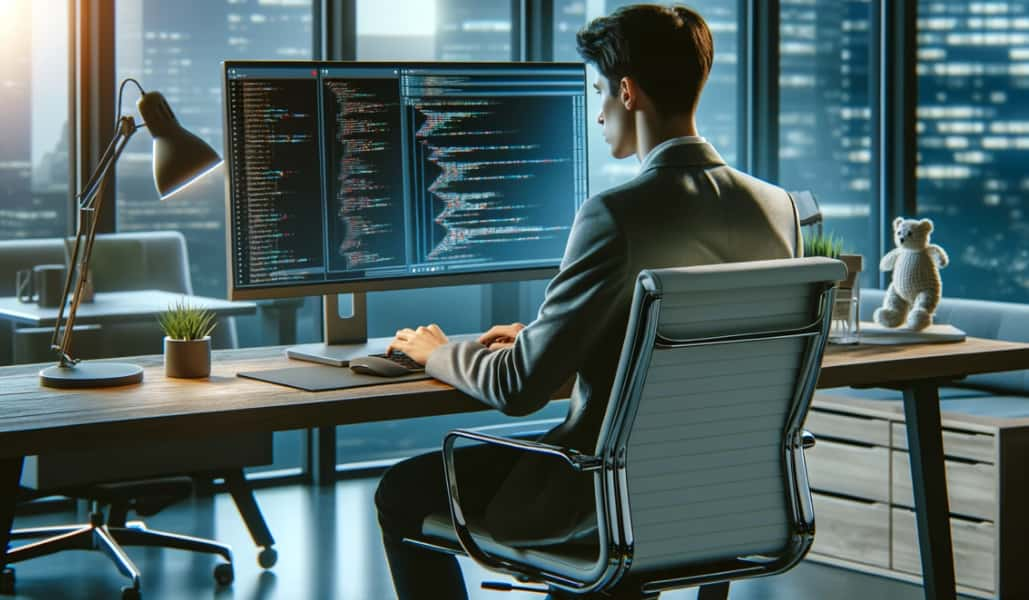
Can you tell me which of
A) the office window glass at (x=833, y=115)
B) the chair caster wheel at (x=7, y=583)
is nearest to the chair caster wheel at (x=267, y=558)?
the chair caster wheel at (x=7, y=583)

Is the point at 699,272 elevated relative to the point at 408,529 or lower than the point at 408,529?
elevated

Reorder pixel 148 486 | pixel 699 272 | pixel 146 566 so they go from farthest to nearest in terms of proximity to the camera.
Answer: pixel 146 566
pixel 148 486
pixel 699 272

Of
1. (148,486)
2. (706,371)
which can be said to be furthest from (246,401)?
(148,486)

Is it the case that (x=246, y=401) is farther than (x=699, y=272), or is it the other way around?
(x=246, y=401)

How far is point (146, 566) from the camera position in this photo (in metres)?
4.06

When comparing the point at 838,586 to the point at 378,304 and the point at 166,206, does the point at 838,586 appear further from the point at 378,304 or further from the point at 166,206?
the point at 166,206

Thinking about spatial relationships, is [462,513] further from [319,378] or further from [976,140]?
[976,140]

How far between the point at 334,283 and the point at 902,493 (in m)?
1.85

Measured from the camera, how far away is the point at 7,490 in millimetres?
2391

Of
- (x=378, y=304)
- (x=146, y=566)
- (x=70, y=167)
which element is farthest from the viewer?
(x=378, y=304)

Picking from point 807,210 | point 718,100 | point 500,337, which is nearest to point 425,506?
point 500,337

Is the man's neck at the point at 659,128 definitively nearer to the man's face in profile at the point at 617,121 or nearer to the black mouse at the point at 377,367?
the man's face in profile at the point at 617,121

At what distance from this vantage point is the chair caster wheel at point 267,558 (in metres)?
3.99

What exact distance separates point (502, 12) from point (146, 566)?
2.58 metres
